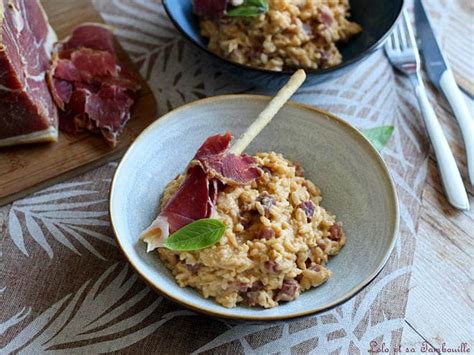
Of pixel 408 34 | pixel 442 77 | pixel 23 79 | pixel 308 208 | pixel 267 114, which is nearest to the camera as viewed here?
pixel 308 208

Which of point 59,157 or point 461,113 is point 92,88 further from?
point 461,113

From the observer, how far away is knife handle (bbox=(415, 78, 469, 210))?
2.19 m

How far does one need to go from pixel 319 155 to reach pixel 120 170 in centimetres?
68

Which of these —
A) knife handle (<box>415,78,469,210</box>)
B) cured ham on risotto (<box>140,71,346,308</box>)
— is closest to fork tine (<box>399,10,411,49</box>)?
knife handle (<box>415,78,469,210</box>)

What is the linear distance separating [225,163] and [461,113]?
106 centimetres

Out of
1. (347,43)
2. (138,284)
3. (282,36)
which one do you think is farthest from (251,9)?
(138,284)

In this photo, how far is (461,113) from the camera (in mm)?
2377

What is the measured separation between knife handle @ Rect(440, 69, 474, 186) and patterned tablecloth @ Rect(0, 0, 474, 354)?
7 cm

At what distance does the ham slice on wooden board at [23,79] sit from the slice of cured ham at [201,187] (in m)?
0.67

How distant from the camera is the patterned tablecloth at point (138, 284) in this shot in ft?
6.09

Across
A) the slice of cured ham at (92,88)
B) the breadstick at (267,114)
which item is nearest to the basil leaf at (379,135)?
the breadstick at (267,114)

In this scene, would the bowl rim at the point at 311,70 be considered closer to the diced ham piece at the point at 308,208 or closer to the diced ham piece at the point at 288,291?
the diced ham piece at the point at 308,208

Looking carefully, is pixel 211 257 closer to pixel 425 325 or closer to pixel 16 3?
pixel 425 325

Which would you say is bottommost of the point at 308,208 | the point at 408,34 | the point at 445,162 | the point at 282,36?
the point at 445,162
